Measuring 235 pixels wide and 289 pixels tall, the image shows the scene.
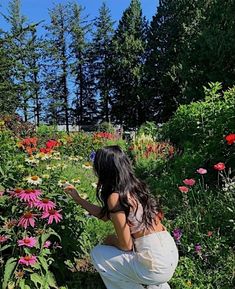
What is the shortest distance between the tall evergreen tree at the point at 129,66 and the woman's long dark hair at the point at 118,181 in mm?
30971

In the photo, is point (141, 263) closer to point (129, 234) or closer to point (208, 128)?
point (129, 234)

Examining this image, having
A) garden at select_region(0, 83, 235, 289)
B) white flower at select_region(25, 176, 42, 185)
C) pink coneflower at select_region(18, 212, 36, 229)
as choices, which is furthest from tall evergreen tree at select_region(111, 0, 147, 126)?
pink coneflower at select_region(18, 212, 36, 229)

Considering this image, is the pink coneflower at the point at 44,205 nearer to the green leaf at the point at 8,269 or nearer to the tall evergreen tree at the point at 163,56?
the green leaf at the point at 8,269

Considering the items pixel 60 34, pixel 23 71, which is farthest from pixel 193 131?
pixel 60 34

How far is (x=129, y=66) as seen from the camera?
113 feet

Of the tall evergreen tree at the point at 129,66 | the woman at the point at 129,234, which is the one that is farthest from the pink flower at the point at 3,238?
the tall evergreen tree at the point at 129,66

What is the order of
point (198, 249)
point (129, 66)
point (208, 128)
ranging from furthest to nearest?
point (129, 66), point (208, 128), point (198, 249)

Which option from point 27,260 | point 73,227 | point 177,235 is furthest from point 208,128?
point 27,260

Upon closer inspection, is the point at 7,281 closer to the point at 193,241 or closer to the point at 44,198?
the point at 44,198

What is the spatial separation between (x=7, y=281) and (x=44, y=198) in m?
0.57

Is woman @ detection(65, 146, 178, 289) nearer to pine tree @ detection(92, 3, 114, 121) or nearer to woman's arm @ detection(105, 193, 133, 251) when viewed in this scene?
woman's arm @ detection(105, 193, 133, 251)

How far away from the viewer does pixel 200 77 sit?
23641 mm

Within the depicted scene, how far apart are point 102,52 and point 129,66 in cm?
451

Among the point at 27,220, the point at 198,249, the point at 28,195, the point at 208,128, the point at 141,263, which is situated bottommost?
the point at 198,249
